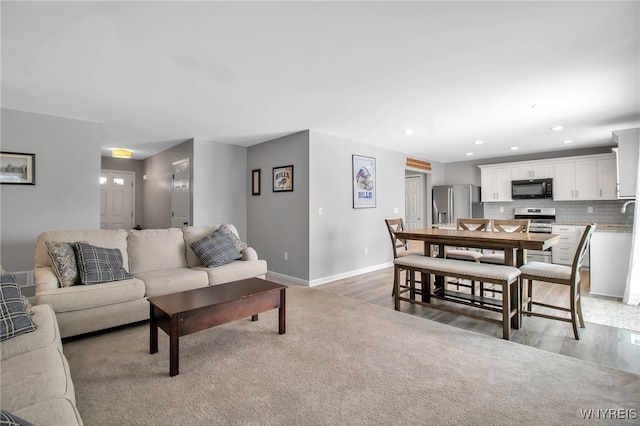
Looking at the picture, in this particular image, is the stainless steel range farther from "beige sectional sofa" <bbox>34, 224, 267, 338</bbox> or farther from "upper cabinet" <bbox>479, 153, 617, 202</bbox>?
"beige sectional sofa" <bbox>34, 224, 267, 338</bbox>

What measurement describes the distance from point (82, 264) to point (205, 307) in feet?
4.74

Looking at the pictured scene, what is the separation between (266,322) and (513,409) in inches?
81.7

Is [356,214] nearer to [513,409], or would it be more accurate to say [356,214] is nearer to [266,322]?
[266,322]

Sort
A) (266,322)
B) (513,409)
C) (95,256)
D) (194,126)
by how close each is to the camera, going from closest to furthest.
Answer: (513,409)
(95,256)
(266,322)
(194,126)

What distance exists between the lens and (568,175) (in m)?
5.85

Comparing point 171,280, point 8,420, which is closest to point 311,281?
point 171,280

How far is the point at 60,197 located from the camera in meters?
3.87

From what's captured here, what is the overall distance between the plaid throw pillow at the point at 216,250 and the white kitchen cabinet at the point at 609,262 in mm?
4692

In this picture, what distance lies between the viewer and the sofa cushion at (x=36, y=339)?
4.98 ft

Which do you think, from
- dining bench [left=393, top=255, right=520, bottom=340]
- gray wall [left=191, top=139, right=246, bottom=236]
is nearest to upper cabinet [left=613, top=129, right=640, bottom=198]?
dining bench [left=393, top=255, right=520, bottom=340]

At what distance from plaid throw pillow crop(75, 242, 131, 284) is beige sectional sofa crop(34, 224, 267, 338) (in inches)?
2.9

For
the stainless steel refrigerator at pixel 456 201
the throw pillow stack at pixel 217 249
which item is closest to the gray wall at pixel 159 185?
the throw pillow stack at pixel 217 249

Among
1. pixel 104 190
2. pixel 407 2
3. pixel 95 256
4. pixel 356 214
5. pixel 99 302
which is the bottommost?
pixel 99 302

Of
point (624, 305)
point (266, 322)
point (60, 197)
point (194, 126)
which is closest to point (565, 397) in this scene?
point (266, 322)
